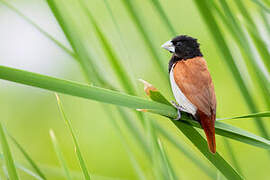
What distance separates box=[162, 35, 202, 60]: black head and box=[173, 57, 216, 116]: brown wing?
13cm

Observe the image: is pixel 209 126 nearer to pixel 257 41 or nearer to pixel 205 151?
pixel 205 151

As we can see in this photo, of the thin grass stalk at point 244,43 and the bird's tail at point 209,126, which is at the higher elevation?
the thin grass stalk at point 244,43

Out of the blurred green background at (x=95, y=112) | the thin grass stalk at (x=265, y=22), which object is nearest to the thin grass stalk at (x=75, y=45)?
the thin grass stalk at (x=265, y=22)

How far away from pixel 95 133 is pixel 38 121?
0.46m

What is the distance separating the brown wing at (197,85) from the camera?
877 millimetres

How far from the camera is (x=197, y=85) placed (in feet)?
2.98

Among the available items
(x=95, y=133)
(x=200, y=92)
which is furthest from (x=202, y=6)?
(x=95, y=133)

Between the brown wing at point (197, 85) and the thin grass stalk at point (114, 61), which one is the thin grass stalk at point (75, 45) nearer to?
the thin grass stalk at point (114, 61)

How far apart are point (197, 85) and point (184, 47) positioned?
26cm

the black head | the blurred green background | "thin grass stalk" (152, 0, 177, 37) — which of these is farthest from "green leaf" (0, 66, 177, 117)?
the blurred green background

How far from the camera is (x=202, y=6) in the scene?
2.83 feet

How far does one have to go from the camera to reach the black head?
113 centimetres

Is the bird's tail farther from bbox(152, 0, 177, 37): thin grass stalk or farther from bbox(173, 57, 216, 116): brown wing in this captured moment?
bbox(152, 0, 177, 37): thin grass stalk

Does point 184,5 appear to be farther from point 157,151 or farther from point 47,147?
point 157,151
